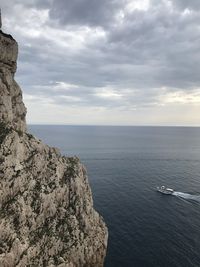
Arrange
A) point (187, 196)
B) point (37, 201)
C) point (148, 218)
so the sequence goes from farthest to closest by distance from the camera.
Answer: point (187, 196) < point (148, 218) < point (37, 201)

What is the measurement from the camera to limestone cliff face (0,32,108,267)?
2447 inches

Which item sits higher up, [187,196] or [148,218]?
[187,196]

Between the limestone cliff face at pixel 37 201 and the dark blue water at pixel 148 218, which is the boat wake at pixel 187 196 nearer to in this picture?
the dark blue water at pixel 148 218

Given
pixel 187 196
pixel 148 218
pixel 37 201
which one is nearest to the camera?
pixel 37 201

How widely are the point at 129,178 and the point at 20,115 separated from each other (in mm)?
106405

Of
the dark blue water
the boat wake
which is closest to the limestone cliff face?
the dark blue water

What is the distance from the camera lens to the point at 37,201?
68125 millimetres

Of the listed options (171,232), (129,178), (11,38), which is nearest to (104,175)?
(129,178)

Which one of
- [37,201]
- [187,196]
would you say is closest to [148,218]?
[187,196]

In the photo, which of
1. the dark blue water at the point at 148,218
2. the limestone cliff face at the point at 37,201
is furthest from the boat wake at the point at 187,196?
the limestone cliff face at the point at 37,201

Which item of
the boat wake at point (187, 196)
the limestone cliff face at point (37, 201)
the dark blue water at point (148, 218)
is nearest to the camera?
the limestone cliff face at point (37, 201)

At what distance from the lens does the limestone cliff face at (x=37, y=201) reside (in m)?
62.2

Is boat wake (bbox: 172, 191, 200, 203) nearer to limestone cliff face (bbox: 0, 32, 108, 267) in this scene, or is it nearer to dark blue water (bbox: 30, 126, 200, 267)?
dark blue water (bbox: 30, 126, 200, 267)

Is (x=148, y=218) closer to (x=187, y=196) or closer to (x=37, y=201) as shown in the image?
(x=187, y=196)
